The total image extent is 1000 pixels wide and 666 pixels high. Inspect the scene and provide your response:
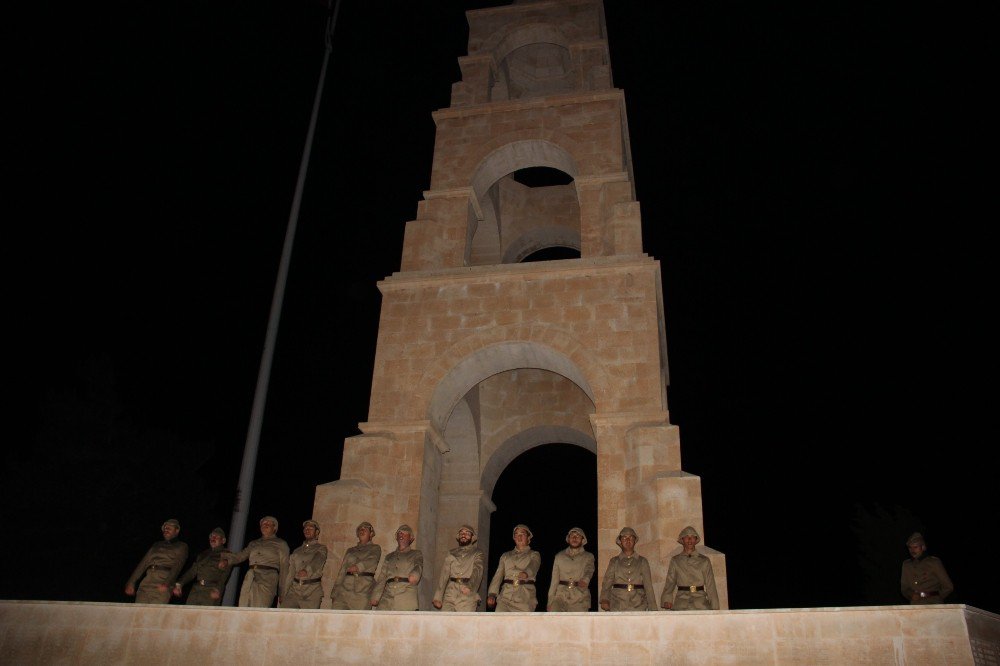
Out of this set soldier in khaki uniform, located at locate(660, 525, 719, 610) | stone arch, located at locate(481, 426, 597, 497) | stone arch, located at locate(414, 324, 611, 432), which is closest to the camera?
soldier in khaki uniform, located at locate(660, 525, 719, 610)

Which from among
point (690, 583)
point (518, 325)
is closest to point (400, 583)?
point (690, 583)

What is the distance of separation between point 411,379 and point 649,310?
435 cm

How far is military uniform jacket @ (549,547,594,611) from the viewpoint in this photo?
9.15m

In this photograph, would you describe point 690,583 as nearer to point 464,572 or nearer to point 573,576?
point 573,576

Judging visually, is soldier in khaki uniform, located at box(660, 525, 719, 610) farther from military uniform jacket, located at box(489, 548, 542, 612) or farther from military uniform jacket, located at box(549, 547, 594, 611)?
military uniform jacket, located at box(489, 548, 542, 612)

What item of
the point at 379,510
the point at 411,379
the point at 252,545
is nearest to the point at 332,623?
the point at 252,545

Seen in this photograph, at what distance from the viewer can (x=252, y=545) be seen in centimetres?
975

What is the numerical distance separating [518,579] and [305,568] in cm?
274

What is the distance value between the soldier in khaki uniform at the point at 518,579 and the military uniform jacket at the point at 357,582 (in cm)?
160

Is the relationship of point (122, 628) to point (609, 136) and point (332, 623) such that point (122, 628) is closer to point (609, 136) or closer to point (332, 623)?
point (332, 623)

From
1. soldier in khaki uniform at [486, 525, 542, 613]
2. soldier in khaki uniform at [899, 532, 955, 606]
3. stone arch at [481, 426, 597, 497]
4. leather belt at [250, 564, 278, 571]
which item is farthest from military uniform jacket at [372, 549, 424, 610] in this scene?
stone arch at [481, 426, 597, 497]

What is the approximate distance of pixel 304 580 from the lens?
31.4 ft

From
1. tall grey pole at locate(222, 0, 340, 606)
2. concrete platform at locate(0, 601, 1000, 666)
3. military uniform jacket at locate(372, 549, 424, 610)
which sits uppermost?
tall grey pole at locate(222, 0, 340, 606)

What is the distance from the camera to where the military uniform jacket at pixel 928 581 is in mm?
8344
